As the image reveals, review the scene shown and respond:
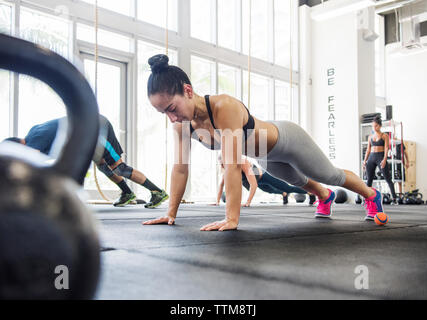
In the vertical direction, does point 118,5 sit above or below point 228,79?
above

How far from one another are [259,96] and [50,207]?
7513mm

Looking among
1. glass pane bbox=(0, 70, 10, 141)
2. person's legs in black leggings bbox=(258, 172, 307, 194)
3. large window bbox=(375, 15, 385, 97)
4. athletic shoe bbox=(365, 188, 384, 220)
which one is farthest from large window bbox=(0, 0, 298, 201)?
large window bbox=(375, 15, 385, 97)

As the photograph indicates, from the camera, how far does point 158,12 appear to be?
6031 millimetres

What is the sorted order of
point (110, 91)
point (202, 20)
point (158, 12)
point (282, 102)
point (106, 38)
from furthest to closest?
point (282, 102) < point (202, 20) < point (158, 12) < point (110, 91) < point (106, 38)

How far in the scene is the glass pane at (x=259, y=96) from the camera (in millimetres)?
7535

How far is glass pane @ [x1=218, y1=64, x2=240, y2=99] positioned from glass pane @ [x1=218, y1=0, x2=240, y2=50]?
386mm

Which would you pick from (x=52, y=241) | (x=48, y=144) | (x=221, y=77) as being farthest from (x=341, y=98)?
(x=52, y=241)

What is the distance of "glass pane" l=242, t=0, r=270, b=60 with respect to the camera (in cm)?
739

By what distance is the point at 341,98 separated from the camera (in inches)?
311

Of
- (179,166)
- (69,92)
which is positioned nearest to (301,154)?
(179,166)

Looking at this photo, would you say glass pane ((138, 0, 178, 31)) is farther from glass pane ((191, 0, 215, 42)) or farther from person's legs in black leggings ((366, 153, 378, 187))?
person's legs in black leggings ((366, 153, 378, 187))

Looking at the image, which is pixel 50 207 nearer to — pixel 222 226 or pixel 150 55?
pixel 222 226

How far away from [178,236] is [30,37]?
→ 1.15m
